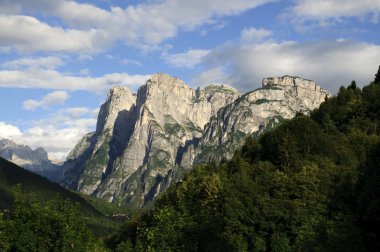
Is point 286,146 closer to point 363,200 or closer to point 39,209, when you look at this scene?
point 363,200

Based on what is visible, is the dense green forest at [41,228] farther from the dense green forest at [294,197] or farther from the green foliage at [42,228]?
the dense green forest at [294,197]

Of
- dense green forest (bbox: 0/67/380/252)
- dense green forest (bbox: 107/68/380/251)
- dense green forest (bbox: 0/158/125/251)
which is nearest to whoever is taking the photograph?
dense green forest (bbox: 0/158/125/251)

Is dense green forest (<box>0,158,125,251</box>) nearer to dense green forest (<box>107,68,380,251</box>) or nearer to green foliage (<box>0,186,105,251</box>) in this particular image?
green foliage (<box>0,186,105,251</box>)

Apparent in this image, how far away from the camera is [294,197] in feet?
334

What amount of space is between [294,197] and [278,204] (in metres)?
6.05

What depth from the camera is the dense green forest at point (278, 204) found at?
41.5m

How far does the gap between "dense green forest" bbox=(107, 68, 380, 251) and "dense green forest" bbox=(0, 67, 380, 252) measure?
0.55ft

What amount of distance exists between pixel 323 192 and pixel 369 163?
40.6m

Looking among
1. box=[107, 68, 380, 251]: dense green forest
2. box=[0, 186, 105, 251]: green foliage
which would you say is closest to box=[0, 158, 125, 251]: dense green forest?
box=[0, 186, 105, 251]: green foliage

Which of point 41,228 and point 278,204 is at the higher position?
point 278,204

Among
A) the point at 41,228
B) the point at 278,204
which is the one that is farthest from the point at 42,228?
the point at 278,204

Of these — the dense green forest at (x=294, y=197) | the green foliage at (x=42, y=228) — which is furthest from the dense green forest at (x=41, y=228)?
the dense green forest at (x=294, y=197)

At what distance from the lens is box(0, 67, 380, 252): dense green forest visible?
1635 inches

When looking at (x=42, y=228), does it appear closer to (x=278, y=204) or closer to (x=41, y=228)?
(x=41, y=228)
